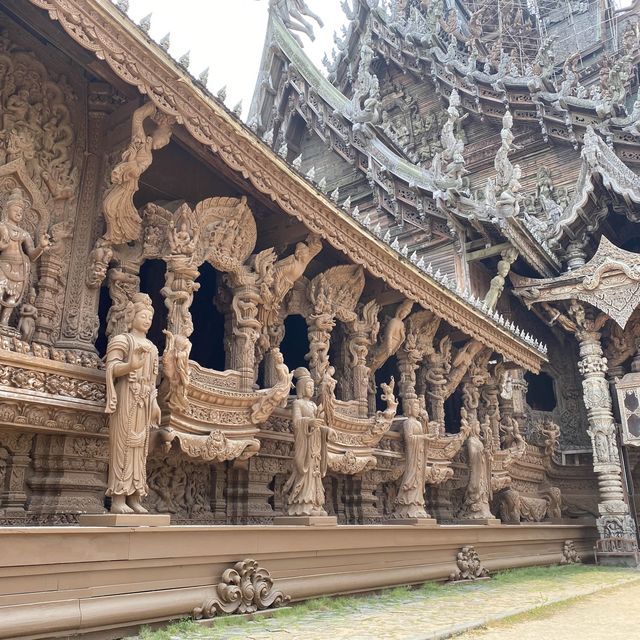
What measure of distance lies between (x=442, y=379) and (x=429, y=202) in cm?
565

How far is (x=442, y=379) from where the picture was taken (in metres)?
9.02

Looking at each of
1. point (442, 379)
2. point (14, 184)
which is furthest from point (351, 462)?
point (14, 184)

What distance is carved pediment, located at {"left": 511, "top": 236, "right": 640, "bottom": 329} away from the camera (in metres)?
11.3

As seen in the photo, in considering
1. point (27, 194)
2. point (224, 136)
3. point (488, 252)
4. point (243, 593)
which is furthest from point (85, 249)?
point (488, 252)

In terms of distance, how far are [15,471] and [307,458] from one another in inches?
96.6

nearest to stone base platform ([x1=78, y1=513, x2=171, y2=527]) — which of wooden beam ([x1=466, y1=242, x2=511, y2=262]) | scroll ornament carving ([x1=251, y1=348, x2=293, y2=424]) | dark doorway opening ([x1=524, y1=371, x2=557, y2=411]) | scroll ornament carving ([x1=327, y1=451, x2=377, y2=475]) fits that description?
scroll ornament carving ([x1=251, y1=348, x2=293, y2=424])

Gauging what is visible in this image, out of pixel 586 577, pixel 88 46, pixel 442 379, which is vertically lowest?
pixel 586 577

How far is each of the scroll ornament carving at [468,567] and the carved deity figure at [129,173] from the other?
5358 mm

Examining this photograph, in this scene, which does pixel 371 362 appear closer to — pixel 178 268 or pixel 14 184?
pixel 178 268

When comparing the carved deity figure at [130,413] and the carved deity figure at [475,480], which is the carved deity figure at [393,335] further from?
the carved deity figure at [130,413]

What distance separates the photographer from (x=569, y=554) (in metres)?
10.8

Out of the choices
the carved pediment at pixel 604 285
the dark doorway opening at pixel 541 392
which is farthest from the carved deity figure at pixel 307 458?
the dark doorway opening at pixel 541 392

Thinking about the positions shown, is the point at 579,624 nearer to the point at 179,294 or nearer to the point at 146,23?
the point at 179,294

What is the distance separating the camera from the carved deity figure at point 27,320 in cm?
475
